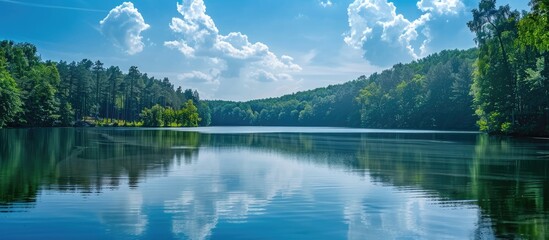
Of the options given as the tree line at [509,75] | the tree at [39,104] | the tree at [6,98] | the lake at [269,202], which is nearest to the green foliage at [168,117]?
the tree at [39,104]

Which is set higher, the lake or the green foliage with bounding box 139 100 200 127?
the green foliage with bounding box 139 100 200 127

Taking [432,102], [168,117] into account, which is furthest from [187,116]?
[432,102]

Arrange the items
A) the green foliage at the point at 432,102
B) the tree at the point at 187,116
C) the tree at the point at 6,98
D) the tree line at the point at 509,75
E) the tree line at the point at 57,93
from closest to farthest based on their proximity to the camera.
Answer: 1. the tree line at the point at 509,75
2. the tree at the point at 6,98
3. the tree line at the point at 57,93
4. the green foliage at the point at 432,102
5. the tree at the point at 187,116

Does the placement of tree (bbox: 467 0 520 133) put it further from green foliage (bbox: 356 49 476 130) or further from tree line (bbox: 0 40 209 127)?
tree line (bbox: 0 40 209 127)

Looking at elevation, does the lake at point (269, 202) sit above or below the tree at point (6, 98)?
below

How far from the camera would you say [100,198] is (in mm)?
16812

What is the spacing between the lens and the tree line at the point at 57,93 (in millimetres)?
101250

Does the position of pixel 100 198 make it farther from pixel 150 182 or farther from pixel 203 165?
pixel 203 165

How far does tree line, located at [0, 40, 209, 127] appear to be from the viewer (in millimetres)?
101250

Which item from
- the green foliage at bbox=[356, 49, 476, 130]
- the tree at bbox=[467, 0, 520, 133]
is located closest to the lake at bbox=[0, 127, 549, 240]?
the tree at bbox=[467, 0, 520, 133]

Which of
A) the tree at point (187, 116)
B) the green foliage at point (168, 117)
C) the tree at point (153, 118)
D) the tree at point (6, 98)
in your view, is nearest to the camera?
the tree at point (6, 98)

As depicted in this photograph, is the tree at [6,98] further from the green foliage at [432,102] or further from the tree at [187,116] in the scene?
the green foliage at [432,102]

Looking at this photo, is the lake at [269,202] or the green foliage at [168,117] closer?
the lake at [269,202]

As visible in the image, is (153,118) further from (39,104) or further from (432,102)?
(432,102)
